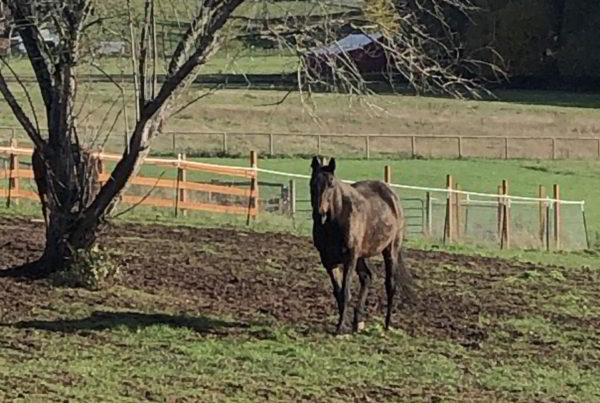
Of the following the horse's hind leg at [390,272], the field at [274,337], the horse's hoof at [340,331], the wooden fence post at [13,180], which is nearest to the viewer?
the field at [274,337]

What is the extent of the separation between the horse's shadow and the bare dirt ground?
1.34 feet

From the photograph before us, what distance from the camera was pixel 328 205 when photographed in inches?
490

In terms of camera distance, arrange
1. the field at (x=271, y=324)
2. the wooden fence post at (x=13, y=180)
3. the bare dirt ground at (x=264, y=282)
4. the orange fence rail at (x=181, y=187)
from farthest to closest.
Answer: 1. the wooden fence post at (x=13, y=180)
2. the orange fence rail at (x=181, y=187)
3. the bare dirt ground at (x=264, y=282)
4. the field at (x=271, y=324)

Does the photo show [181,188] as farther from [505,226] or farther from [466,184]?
[466,184]

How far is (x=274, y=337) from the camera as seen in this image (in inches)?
485

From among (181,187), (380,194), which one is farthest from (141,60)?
(181,187)

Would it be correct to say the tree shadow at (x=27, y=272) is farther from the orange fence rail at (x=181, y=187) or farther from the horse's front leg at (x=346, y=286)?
the orange fence rail at (x=181, y=187)

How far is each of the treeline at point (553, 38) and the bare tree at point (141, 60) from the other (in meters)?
53.6

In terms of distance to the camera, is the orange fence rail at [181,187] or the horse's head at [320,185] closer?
the horse's head at [320,185]

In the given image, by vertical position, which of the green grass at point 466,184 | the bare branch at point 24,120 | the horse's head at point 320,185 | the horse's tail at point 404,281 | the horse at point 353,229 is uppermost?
the bare branch at point 24,120

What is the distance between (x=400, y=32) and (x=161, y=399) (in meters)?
4.93

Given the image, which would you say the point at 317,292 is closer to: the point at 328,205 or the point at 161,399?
the point at 328,205

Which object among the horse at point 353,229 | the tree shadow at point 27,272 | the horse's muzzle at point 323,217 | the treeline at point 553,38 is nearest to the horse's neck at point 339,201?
the horse at point 353,229

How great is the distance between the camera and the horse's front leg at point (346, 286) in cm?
1267
